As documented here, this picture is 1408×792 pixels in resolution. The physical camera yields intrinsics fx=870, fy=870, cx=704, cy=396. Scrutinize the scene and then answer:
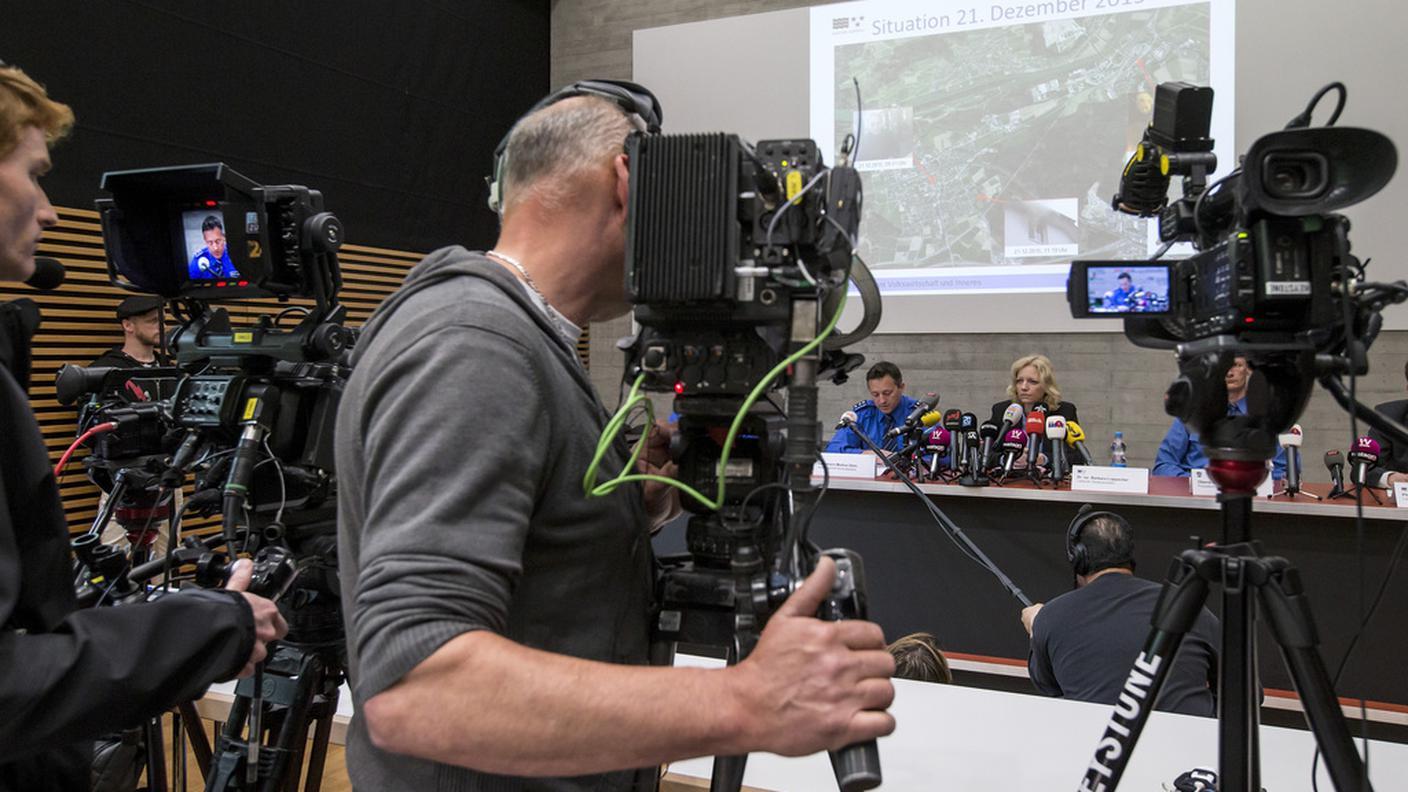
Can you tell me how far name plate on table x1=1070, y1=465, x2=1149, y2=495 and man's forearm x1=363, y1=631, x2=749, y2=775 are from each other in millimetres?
3465

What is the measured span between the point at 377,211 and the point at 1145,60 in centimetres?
552

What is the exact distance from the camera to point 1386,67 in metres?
5.50

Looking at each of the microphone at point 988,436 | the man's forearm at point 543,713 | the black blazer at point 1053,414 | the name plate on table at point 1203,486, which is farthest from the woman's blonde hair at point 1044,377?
the man's forearm at point 543,713

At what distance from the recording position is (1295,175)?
1.31m

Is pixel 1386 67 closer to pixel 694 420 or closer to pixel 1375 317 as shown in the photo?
pixel 1375 317

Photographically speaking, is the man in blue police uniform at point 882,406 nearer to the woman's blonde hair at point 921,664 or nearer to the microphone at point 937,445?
the microphone at point 937,445

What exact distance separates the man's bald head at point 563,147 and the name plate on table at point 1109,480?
3.38 meters

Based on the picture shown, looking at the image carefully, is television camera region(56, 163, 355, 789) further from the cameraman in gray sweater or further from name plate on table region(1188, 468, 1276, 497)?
name plate on table region(1188, 468, 1276, 497)

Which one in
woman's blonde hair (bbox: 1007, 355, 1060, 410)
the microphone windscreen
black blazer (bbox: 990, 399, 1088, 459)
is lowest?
the microphone windscreen

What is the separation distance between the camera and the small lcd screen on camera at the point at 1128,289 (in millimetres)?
1495

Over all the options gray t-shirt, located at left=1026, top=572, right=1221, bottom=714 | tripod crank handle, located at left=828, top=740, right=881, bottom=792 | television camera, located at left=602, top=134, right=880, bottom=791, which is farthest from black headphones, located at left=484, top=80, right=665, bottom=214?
gray t-shirt, located at left=1026, top=572, right=1221, bottom=714

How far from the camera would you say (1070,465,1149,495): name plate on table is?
146 inches

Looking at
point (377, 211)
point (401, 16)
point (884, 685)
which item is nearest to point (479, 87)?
point (401, 16)

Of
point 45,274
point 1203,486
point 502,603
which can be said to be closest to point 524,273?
point 502,603
